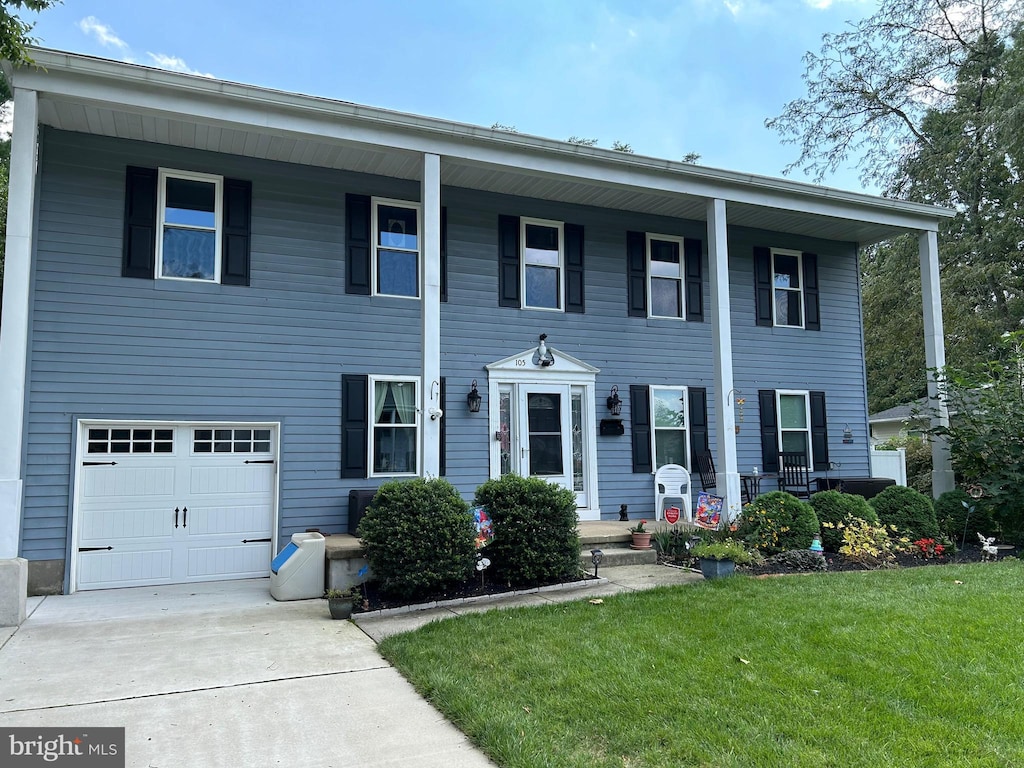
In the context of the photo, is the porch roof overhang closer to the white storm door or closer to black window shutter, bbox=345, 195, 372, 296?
Answer: black window shutter, bbox=345, 195, 372, 296

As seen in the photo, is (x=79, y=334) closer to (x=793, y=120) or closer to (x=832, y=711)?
(x=832, y=711)

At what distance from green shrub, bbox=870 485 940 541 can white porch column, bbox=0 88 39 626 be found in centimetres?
909

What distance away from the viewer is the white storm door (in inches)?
373

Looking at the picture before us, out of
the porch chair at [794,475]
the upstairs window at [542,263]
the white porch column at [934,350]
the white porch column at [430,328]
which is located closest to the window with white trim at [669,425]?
the porch chair at [794,475]

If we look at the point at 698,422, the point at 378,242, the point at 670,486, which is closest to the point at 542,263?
the point at 378,242

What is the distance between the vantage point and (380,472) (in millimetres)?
8648

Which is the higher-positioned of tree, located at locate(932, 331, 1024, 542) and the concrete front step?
tree, located at locate(932, 331, 1024, 542)

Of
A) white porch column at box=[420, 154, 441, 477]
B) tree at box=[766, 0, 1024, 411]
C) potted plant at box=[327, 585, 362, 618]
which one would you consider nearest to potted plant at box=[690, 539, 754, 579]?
white porch column at box=[420, 154, 441, 477]

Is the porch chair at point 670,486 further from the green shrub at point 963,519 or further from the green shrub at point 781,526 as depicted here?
the green shrub at point 963,519

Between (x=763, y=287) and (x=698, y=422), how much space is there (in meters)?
2.52

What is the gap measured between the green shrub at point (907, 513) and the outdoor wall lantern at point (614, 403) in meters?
3.40

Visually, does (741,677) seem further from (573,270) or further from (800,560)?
(573,270)

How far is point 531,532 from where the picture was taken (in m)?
6.74

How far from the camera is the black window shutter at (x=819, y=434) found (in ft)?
36.4
